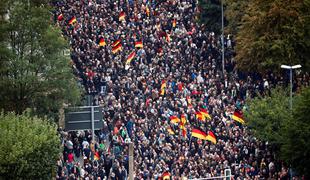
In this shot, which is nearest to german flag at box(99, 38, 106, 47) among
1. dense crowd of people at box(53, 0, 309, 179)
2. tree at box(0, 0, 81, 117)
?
dense crowd of people at box(53, 0, 309, 179)

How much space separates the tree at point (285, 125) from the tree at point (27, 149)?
15.7 meters

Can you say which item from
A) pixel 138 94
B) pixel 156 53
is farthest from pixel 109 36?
pixel 138 94

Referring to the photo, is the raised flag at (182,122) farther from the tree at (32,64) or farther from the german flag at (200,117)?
the tree at (32,64)

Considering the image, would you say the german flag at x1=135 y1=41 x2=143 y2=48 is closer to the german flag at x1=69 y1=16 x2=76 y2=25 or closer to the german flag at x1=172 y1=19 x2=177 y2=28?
the german flag at x1=172 y1=19 x2=177 y2=28

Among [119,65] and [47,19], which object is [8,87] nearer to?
[47,19]

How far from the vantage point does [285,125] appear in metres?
90.0

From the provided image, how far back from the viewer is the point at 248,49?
341ft

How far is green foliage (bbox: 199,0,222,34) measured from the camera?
11331cm

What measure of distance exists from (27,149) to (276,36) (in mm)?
31819

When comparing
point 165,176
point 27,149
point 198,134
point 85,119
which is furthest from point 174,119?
point 27,149

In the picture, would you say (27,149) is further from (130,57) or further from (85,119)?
(130,57)

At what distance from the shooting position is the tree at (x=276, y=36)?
103438mm

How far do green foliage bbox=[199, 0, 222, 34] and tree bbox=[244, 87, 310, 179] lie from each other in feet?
62.2

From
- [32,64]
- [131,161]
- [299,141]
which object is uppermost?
[32,64]
